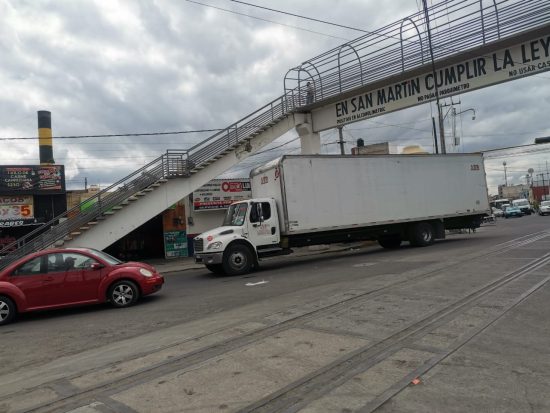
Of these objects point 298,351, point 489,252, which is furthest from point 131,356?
point 489,252

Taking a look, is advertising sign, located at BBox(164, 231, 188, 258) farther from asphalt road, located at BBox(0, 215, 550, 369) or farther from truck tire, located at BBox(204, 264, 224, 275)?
asphalt road, located at BBox(0, 215, 550, 369)

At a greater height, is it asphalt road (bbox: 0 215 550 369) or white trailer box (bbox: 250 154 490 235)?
white trailer box (bbox: 250 154 490 235)

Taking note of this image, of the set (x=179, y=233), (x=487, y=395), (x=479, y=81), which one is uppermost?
(x=479, y=81)

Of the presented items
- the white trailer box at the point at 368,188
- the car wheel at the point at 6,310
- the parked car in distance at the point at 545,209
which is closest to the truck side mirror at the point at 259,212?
the white trailer box at the point at 368,188

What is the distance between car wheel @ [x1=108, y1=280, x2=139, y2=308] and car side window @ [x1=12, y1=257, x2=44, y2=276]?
1.50 metres

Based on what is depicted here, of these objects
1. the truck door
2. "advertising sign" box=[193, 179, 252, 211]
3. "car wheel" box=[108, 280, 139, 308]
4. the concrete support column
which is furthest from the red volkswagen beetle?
the concrete support column

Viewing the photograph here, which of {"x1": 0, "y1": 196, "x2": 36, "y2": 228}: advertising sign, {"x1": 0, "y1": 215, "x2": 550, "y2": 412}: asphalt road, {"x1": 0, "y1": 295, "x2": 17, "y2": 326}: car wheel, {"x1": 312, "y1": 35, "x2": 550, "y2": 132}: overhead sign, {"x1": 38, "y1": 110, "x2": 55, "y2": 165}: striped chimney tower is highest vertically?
{"x1": 38, "y1": 110, "x2": 55, "y2": 165}: striped chimney tower

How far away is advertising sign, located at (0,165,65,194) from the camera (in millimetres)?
25516

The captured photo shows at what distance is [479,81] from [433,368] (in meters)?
16.1

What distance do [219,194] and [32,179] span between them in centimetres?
1053

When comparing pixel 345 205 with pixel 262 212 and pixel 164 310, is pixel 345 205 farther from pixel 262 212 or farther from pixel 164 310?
Answer: pixel 164 310

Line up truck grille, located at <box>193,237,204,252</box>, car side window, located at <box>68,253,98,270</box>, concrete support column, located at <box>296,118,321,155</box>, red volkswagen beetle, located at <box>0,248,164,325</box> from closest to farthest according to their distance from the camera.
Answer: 1. red volkswagen beetle, located at <box>0,248,164,325</box>
2. car side window, located at <box>68,253,98,270</box>
3. truck grille, located at <box>193,237,204,252</box>
4. concrete support column, located at <box>296,118,321,155</box>

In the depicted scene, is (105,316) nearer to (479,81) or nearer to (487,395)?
(487,395)

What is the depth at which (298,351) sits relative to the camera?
577 cm
